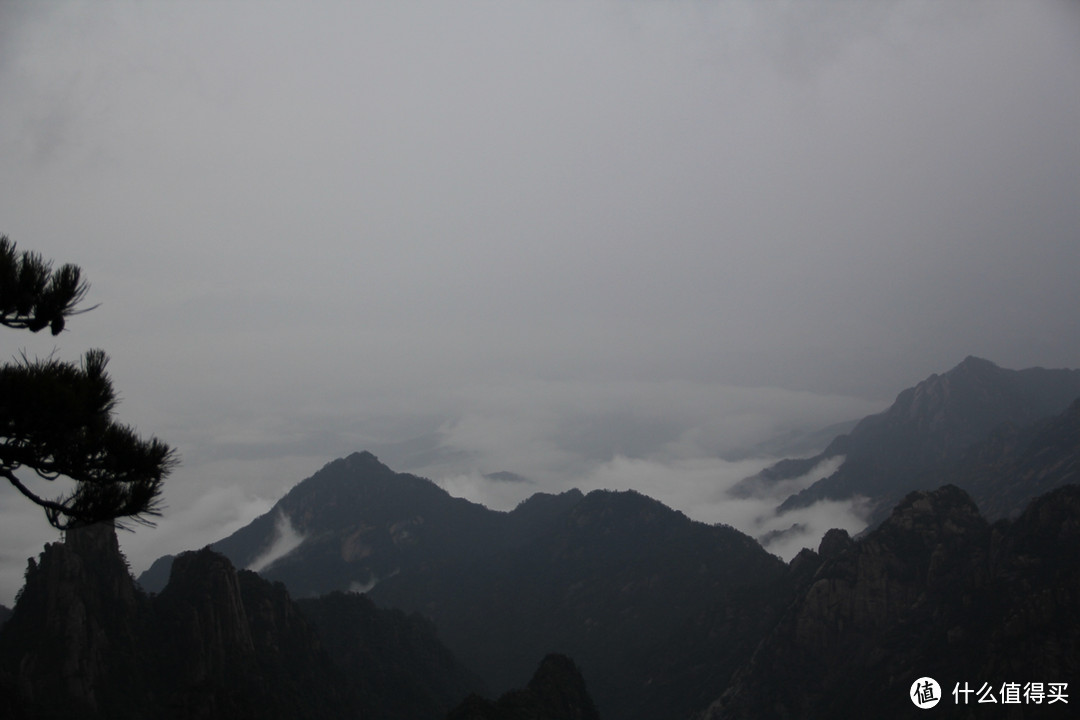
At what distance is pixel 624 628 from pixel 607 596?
14.0m

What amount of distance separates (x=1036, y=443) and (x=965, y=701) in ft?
417

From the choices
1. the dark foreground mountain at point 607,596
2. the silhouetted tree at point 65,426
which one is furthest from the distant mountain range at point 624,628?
the silhouetted tree at point 65,426

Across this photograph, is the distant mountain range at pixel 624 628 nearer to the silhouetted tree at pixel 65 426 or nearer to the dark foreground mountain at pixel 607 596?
the dark foreground mountain at pixel 607 596

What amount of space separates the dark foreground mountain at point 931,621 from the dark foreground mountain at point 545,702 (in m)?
26.9

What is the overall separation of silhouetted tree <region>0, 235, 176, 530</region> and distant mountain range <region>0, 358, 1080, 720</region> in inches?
1872

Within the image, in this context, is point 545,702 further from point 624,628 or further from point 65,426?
point 65,426

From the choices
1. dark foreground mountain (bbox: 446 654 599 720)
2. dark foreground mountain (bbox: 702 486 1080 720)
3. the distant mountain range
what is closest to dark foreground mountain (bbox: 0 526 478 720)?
the distant mountain range

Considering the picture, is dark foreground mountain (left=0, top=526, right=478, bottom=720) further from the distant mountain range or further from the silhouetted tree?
the silhouetted tree

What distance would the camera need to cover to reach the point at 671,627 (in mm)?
144375

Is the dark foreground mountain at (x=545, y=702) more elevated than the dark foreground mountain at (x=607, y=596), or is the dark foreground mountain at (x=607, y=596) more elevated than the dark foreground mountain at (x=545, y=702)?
the dark foreground mountain at (x=607, y=596)

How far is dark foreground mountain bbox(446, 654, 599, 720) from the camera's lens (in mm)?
74338

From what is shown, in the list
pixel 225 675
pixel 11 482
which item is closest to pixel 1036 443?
pixel 225 675

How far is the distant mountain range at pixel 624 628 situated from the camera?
3076 inches

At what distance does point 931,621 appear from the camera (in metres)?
99.0
